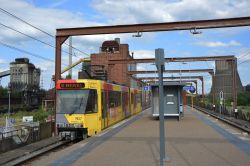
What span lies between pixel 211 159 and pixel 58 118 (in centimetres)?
927

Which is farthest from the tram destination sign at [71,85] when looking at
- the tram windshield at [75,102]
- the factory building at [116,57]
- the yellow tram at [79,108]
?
the factory building at [116,57]

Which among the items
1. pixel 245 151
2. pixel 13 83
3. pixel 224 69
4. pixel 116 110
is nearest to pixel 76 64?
pixel 13 83

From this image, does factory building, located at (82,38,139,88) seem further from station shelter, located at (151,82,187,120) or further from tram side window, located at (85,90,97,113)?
tram side window, located at (85,90,97,113)

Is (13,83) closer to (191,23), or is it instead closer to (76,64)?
(76,64)

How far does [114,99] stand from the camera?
84.3 ft

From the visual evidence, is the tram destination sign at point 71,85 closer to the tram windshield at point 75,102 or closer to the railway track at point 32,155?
the tram windshield at point 75,102

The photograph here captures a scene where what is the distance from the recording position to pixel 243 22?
20.1 m

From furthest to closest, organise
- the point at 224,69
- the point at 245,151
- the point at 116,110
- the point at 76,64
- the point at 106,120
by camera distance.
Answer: the point at 76,64, the point at 224,69, the point at 116,110, the point at 106,120, the point at 245,151

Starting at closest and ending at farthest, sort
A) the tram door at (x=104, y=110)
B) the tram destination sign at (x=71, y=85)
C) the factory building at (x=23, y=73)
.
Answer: the tram destination sign at (x=71, y=85)
the tram door at (x=104, y=110)
the factory building at (x=23, y=73)

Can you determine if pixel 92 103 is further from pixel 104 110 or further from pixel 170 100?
pixel 170 100

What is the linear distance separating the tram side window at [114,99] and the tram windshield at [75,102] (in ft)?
15.5

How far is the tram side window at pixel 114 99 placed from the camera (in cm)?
2381

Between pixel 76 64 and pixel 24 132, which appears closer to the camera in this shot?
pixel 24 132

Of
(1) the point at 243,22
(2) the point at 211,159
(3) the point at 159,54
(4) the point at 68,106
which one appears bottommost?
(2) the point at 211,159
